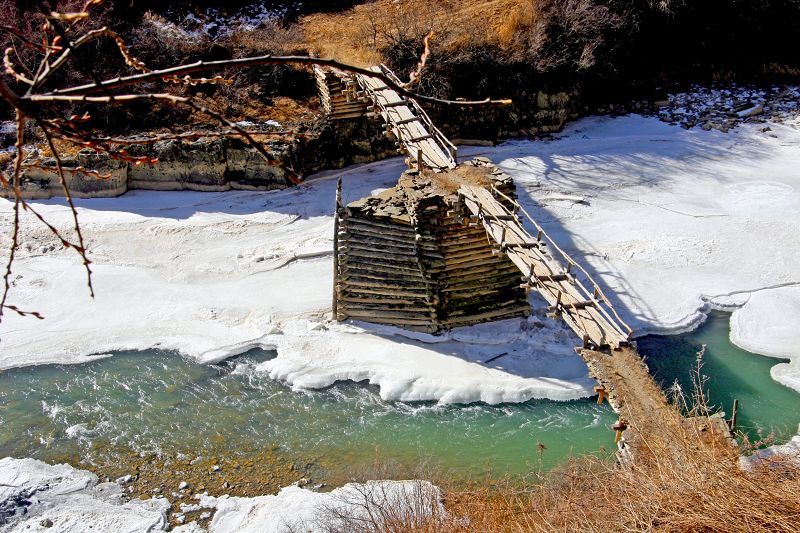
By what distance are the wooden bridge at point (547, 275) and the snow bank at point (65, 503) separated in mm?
6330

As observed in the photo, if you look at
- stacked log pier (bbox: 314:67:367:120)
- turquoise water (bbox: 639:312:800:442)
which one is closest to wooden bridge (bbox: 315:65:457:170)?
stacked log pier (bbox: 314:67:367:120)

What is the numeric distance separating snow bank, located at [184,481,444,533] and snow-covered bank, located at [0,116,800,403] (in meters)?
2.44

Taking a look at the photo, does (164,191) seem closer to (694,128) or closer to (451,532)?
(451,532)

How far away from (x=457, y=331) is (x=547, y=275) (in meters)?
2.82

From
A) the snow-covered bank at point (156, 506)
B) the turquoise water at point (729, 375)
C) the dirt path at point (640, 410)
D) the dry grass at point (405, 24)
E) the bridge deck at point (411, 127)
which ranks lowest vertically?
the snow-covered bank at point (156, 506)

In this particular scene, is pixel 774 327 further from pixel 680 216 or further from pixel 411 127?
pixel 411 127

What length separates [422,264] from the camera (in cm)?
1282

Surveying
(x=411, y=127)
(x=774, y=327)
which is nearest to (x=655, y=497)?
(x=774, y=327)

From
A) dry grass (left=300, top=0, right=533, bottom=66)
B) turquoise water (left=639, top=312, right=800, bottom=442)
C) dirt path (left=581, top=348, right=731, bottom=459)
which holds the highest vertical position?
dry grass (left=300, top=0, right=533, bottom=66)

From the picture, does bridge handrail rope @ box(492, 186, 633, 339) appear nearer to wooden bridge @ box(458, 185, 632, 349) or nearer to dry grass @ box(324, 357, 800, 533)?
wooden bridge @ box(458, 185, 632, 349)

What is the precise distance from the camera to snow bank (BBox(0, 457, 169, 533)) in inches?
366

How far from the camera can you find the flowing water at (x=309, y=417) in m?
10.6

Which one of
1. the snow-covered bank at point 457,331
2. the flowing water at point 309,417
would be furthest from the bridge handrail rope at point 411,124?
the flowing water at point 309,417

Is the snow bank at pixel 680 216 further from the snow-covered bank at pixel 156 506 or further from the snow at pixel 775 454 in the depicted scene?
the snow-covered bank at pixel 156 506
